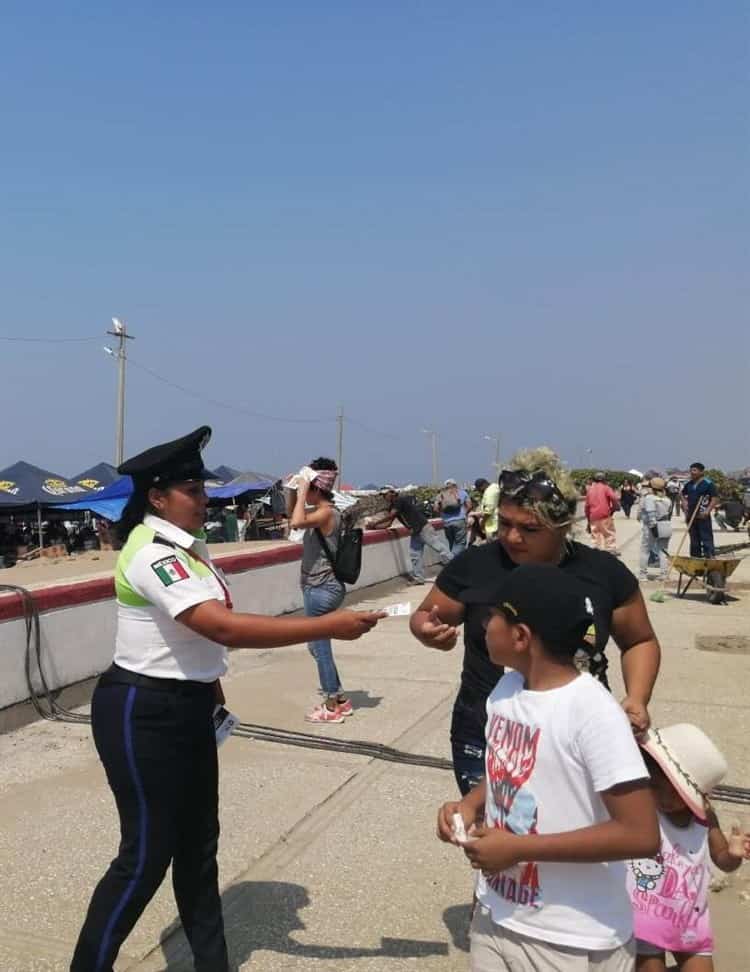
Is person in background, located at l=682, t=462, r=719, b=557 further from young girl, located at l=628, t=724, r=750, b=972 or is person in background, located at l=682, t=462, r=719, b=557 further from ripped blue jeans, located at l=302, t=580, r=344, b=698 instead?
young girl, located at l=628, t=724, r=750, b=972

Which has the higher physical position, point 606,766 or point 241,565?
point 606,766

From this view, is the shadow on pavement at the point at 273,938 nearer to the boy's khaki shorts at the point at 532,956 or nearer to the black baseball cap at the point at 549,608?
the boy's khaki shorts at the point at 532,956

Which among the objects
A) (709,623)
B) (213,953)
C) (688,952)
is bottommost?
(709,623)

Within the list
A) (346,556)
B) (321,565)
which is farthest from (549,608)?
(321,565)

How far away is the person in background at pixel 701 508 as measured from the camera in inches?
516

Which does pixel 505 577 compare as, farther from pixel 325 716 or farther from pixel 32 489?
pixel 32 489

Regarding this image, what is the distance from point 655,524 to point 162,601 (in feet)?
38.6

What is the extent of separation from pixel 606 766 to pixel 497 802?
1.16 ft

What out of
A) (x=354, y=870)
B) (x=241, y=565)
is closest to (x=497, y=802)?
(x=354, y=870)

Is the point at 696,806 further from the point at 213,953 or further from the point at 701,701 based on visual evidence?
the point at 701,701

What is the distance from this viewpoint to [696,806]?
2207 millimetres

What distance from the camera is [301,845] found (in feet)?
13.6

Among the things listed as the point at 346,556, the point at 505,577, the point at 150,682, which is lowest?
the point at 346,556

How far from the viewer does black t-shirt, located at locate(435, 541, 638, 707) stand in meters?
2.65
